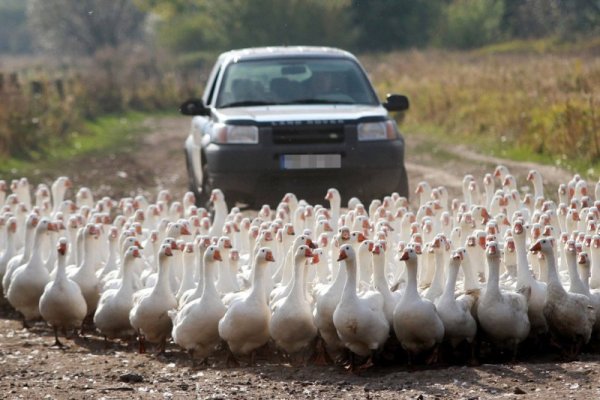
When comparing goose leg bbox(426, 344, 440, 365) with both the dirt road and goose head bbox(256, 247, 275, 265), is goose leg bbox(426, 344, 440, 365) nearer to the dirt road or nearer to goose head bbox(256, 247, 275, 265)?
the dirt road

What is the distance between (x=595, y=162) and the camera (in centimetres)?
1902

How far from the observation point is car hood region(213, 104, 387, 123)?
13742mm

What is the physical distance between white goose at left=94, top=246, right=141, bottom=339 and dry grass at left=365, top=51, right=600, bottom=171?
10.2 m

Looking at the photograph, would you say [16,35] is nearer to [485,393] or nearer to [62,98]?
[62,98]

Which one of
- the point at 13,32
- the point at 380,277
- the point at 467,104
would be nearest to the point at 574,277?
the point at 380,277

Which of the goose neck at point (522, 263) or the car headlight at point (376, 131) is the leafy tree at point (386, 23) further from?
the goose neck at point (522, 263)

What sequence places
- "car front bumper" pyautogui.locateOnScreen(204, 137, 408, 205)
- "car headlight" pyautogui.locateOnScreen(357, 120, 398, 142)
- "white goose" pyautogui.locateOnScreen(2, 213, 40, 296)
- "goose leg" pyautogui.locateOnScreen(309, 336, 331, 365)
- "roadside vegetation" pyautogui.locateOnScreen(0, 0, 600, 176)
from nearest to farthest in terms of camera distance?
"goose leg" pyautogui.locateOnScreen(309, 336, 331, 365), "white goose" pyautogui.locateOnScreen(2, 213, 40, 296), "car front bumper" pyautogui.locateOnScreen(204, 137, 408, 205), "car headlight" pyautogui.locateOnScreen(357, 120, 398, 142), "roadside vegetation" pyautogui.locateOnScreen(0, 0, 600, 176)

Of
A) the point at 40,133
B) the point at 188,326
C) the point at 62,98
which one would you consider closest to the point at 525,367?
the point at 188,326

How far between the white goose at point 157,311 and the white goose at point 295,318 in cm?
101

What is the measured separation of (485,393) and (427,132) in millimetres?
20937

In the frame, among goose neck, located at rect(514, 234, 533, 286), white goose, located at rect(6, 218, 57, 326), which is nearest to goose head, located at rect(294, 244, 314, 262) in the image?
goose neck, located at rect(514, 234, 533, 286)

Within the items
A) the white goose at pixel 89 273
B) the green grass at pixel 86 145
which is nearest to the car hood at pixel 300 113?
the white goose at pixel 89 273

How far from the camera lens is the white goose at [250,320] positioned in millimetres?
9023

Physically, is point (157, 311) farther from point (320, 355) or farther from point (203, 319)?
point (320, 355)
